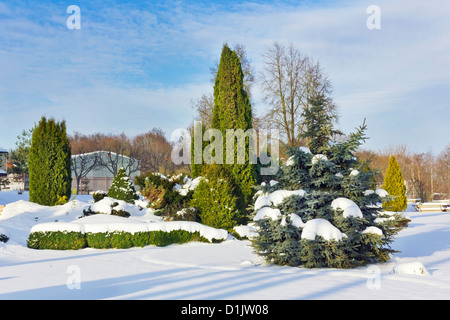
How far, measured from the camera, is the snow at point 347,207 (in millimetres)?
8383

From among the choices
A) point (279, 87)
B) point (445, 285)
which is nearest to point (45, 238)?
point (445, 285)

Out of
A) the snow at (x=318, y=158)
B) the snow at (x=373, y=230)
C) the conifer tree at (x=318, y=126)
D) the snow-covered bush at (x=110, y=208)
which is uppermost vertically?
the conifer tree at (x=318, y=126)

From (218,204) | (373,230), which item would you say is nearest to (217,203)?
(218,204)

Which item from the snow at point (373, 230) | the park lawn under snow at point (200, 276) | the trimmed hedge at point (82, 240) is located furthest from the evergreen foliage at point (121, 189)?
the snow at point (373, 230)

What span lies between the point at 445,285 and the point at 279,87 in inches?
1102

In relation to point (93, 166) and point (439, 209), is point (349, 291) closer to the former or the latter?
point (439, 209)

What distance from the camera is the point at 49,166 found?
23.1 m

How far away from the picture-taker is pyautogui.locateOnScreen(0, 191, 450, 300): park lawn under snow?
6.30 m

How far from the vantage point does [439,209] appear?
96.3 feet

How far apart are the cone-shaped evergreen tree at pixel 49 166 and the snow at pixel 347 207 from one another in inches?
707

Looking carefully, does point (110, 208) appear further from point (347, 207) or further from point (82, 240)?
point (347, 207)

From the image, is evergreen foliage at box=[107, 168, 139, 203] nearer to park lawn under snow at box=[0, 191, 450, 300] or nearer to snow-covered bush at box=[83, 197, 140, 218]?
snow-covered bush at box=[83, 197, 140, 218]

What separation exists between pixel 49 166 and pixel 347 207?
63.3ft

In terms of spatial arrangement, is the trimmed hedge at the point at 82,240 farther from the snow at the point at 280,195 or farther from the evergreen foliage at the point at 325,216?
the snow at the point at 280,195
